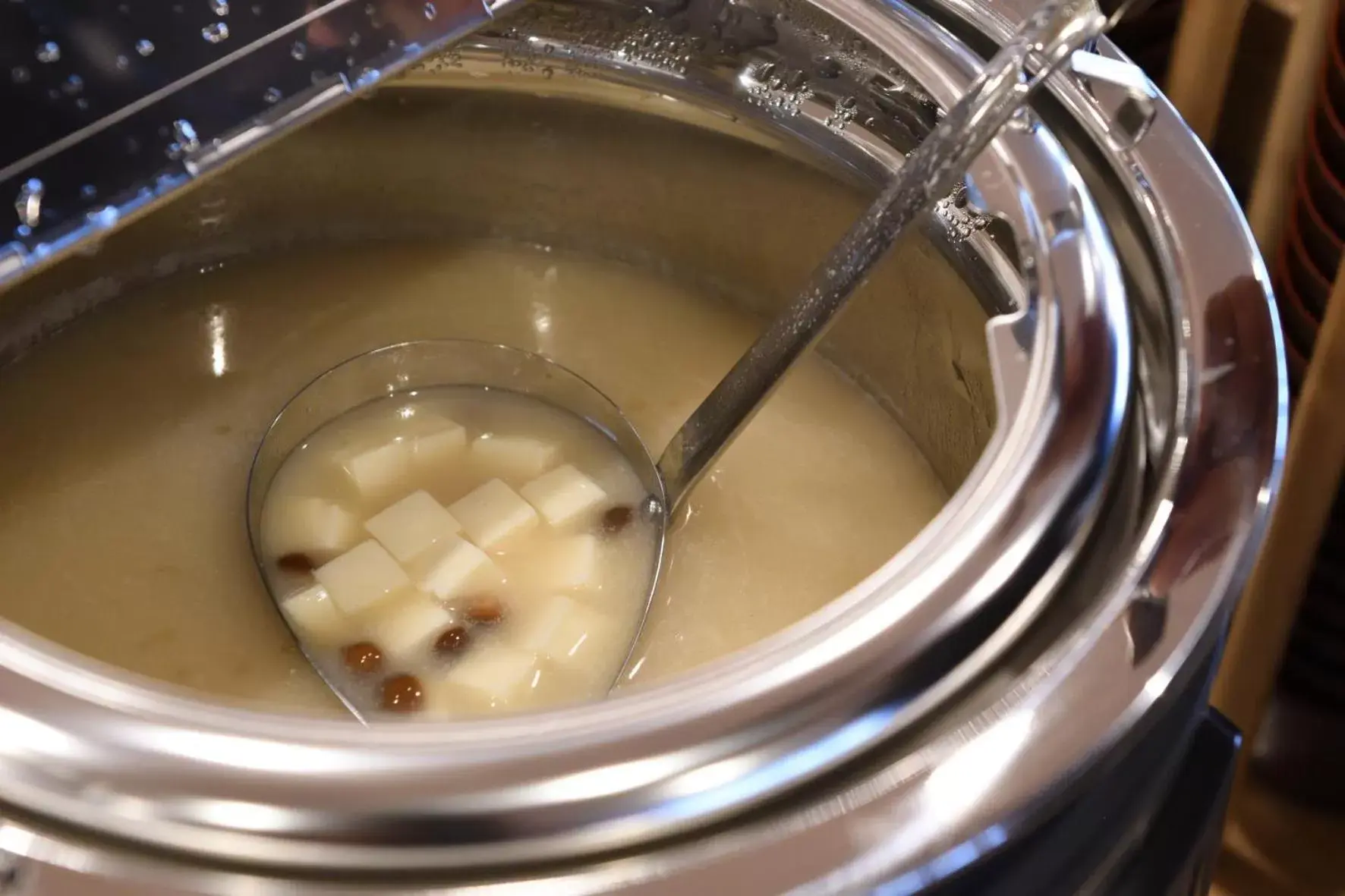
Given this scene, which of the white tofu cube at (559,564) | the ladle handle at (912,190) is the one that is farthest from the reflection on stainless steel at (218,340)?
the ladle handle at (912,190)

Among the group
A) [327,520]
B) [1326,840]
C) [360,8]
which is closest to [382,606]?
[327,520]

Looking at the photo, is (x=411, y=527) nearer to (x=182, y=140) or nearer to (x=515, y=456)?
(x=515, y=456)

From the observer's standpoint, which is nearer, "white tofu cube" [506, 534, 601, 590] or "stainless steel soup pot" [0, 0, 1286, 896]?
"stainless steel soup pot" [0, 0, 1286, 896]

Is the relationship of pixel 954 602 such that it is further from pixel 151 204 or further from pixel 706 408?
pixel 151 204

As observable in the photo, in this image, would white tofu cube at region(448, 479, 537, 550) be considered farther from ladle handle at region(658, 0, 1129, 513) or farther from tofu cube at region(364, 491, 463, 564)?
ladle handle at region(658, 0, 1129, 513)

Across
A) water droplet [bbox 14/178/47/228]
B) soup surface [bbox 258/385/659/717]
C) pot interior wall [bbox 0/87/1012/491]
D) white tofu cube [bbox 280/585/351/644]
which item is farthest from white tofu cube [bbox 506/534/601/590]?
water droplet [bbox 14/178/47/228]
